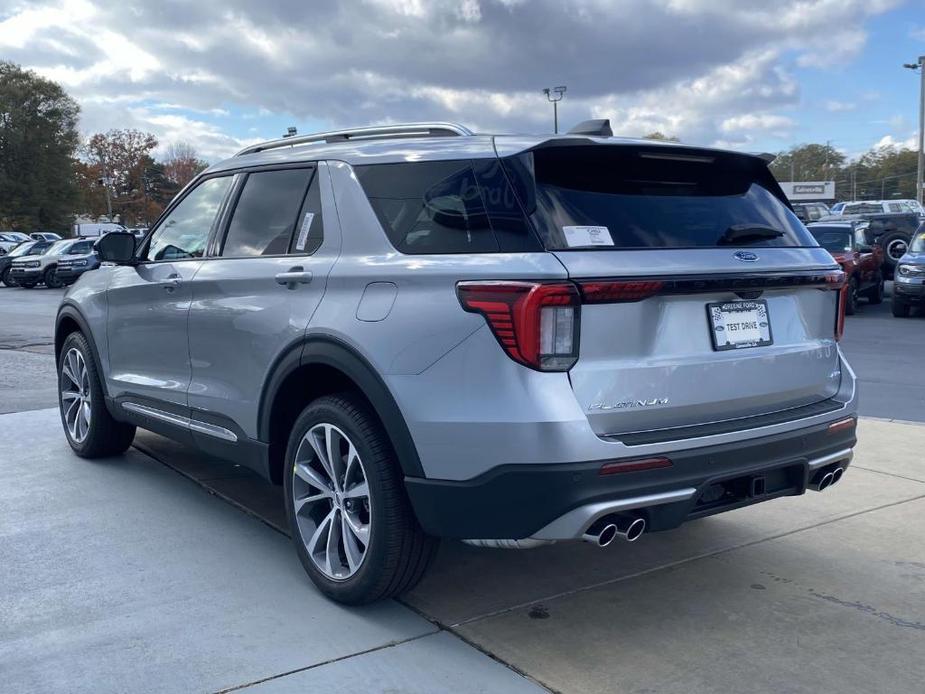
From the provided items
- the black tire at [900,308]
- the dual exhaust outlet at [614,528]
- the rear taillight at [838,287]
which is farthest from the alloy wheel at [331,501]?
the black tire at [900,308]

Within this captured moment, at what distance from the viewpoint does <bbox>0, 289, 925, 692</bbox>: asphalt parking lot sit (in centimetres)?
328

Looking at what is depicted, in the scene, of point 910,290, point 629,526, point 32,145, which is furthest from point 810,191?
point 629,526

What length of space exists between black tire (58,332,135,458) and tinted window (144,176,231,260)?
1.01 meters

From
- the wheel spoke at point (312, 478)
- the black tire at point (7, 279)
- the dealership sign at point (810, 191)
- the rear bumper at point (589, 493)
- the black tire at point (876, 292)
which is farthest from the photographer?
the dealership sign at point (810, 191)

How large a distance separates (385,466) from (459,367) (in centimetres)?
55

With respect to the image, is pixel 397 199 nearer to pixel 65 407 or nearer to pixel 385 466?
pixel 385 466

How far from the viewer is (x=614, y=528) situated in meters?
3.22

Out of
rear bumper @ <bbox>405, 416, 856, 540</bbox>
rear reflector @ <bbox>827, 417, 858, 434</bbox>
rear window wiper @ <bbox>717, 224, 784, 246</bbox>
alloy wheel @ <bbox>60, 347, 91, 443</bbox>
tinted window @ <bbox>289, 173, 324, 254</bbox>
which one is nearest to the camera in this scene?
rear bumper @ <bbox>405, 416, 856, 540</bbox>

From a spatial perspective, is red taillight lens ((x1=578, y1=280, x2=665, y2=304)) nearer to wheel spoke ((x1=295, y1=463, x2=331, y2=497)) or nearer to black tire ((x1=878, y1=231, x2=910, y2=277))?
wheel spoke ((x1=295, y1=463, x2=331, y2=497))

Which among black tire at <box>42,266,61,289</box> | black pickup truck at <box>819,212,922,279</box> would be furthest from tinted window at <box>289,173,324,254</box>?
black tire at <box>42,266,61,289</box>

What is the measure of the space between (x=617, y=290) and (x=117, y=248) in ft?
11.2

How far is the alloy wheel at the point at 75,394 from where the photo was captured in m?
6.21

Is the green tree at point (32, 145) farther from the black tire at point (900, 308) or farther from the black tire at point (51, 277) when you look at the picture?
the black tire at point (900, 308)

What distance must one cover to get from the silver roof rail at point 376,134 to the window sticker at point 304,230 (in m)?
0.52
